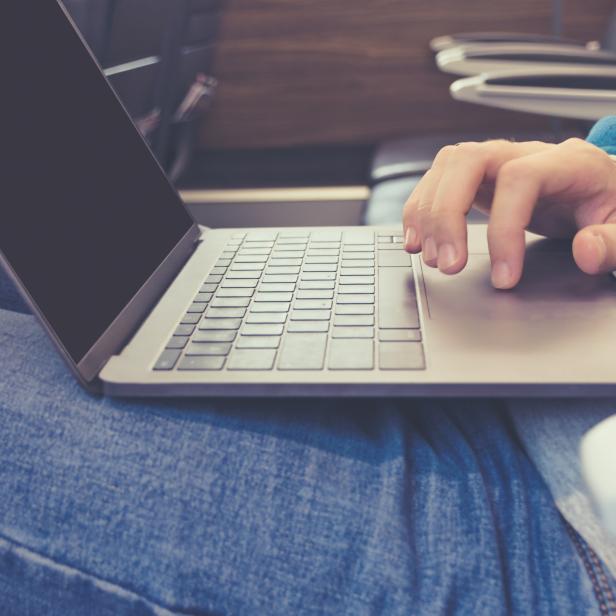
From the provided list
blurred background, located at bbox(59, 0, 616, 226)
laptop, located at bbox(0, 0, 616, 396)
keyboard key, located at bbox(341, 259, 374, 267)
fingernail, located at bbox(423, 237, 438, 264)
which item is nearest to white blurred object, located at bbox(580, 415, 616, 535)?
laptop, located at bbox(0, 0, 616, 396)

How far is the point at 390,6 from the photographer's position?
70.1 inches

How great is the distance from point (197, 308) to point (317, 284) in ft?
0.30

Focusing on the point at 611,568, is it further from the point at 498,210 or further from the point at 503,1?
the point at 503,1

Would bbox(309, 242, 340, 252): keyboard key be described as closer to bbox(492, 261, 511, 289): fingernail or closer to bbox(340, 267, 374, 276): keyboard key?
bbox(340, 267, 374, 276): keyboard key

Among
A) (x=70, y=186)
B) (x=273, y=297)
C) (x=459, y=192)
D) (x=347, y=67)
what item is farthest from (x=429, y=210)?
(x=347, y=67)

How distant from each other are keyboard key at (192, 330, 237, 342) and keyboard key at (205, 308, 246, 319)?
0.03 meters

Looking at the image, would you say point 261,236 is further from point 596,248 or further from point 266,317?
point 596,248

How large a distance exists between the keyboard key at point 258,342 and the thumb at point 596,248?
189 millimetres

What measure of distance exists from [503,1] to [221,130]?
87cm

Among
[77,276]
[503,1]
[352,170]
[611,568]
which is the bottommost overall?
[352,170]

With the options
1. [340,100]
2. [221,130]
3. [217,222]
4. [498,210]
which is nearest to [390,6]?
[340,100]

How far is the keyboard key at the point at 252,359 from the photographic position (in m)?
0.34

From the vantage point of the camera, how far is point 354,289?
0.45 meters

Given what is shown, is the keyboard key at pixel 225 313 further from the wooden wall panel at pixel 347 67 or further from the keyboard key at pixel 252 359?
the wooden wall panel at pixel 347 67
